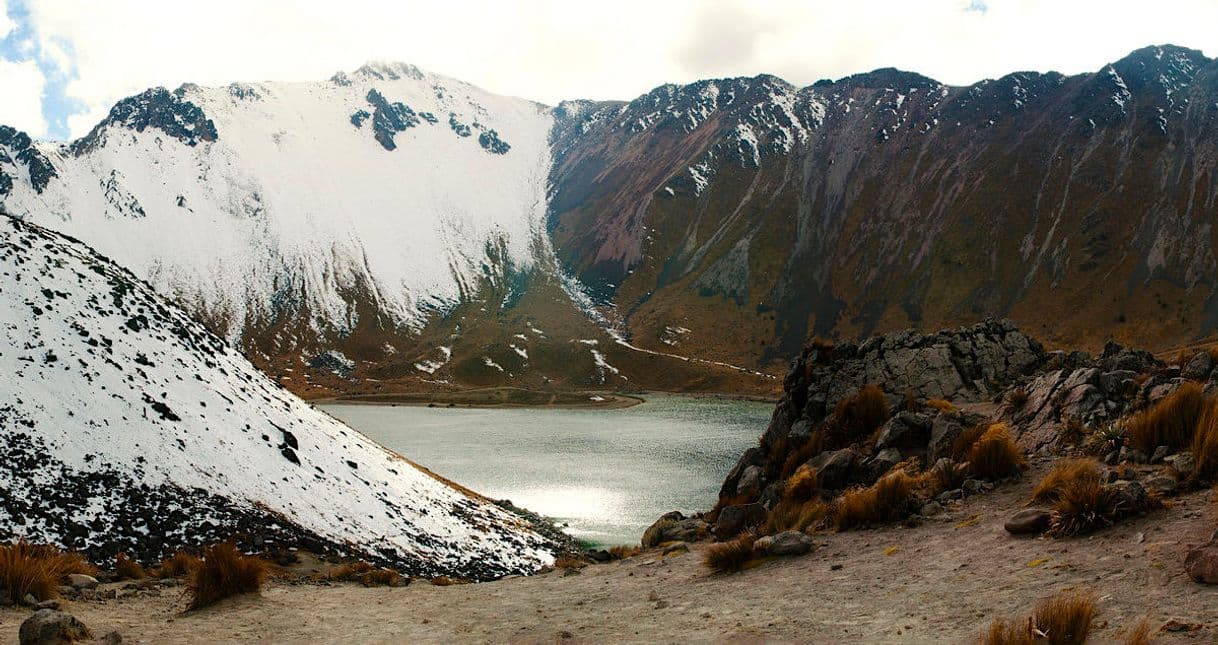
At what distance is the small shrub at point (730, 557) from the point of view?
11.2 m

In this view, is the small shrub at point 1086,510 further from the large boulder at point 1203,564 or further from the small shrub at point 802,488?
→ the small shrub at point 802,488

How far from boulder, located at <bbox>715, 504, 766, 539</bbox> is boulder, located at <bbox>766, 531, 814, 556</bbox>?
405 cm

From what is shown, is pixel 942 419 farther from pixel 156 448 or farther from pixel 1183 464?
pixel 156 448

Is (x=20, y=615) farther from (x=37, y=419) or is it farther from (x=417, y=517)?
(x=417, y=517)

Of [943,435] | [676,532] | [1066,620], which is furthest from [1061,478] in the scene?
[676,532]

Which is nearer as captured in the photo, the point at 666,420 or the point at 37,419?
the point at 37,419

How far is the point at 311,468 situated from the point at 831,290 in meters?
180

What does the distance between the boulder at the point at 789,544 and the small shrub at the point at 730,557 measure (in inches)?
13.9

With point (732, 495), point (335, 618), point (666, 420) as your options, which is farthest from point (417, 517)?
point (666, 420)

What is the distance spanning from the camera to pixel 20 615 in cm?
963

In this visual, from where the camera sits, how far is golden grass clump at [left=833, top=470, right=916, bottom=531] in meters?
11.8

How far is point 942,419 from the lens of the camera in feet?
47.6

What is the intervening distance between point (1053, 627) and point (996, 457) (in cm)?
712

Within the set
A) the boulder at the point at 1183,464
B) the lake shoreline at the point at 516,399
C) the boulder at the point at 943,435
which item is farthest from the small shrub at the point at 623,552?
the lake shoreline at the point at 516,399
